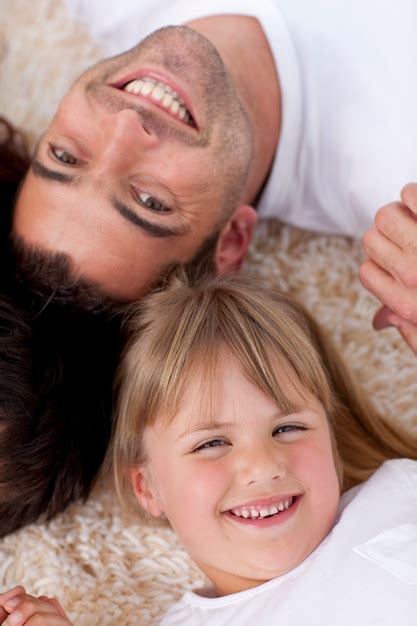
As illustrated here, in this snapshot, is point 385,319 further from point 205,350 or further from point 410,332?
point 205,350

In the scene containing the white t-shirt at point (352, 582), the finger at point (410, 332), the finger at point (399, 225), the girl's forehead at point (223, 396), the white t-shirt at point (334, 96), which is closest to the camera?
the white t-shirt at point (352, 582)

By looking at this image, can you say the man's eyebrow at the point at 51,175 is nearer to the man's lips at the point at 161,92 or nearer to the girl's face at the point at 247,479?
the man's lips at the point at 161,92

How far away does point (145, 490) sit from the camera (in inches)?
68.2

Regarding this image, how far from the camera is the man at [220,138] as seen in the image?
5.74 feet

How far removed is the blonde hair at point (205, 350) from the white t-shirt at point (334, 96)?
35 cm

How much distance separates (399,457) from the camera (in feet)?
6.38

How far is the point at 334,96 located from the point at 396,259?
49 cm

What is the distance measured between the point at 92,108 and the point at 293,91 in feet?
1.61

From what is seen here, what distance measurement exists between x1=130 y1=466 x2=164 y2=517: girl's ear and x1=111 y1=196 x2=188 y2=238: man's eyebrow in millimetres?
446

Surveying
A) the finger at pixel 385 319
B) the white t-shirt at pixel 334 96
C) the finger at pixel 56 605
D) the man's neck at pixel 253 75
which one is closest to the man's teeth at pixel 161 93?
the man's neck at pixel 253 75

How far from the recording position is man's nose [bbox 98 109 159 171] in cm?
172

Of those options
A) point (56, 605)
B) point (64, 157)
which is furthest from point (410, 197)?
point (56, 605)

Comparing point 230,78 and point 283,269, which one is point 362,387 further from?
point 230,78

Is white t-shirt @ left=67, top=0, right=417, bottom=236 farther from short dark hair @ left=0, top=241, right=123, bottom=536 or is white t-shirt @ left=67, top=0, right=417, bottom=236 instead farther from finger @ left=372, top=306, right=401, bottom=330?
short dark hair @ left=0, top=241, right=123, bottom=536
